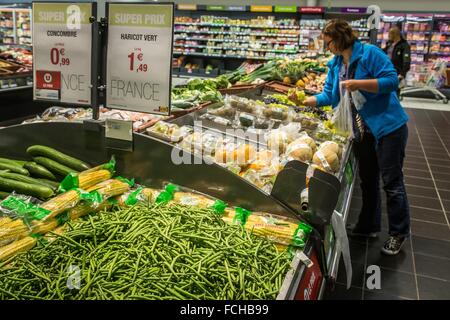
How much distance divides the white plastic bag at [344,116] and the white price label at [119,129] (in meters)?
1.78

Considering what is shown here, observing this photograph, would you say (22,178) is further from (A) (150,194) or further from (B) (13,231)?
(A) (150,194)

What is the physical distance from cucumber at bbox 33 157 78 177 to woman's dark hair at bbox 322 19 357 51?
6.64 feet

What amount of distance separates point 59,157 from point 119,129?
41 centimetres

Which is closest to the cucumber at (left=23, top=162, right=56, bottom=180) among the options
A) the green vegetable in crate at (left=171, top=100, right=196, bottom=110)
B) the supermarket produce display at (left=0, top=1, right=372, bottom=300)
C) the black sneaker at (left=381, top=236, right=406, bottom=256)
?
the supermarket produce display at (left=0, top=1, right=372, bottom=300)

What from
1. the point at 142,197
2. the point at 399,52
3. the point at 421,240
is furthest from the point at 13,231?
the point at 399,52

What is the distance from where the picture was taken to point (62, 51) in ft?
6.89

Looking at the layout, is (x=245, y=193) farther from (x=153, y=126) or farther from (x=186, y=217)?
(x=153, y=126)

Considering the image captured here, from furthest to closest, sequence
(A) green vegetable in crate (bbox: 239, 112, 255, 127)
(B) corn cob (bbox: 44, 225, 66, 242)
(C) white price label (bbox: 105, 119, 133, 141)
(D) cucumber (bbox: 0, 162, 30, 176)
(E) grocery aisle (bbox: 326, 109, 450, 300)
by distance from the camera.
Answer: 1. (A) green vegetable in crate (bbox: 239, 112, 255, 127)
2. (E) grocery aisle (bbox: 326, 109, 450, 300)
3. (D) cucumber (bbox: 0, 162, 30, 176)
4. (C) white price label (bbox: 105, 119, 133, 141)
5. (B) corn cob (bbox: 44, 225, 66, 242)

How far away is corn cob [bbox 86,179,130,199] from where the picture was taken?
1.93 m

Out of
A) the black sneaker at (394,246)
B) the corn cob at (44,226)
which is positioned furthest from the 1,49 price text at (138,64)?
the black sneaker at (394,246)

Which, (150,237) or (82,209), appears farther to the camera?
(82,209)

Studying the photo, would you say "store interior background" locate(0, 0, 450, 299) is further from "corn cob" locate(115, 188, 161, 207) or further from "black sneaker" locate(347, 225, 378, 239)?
"corn cob" locate(115, 188, 161, 207)
